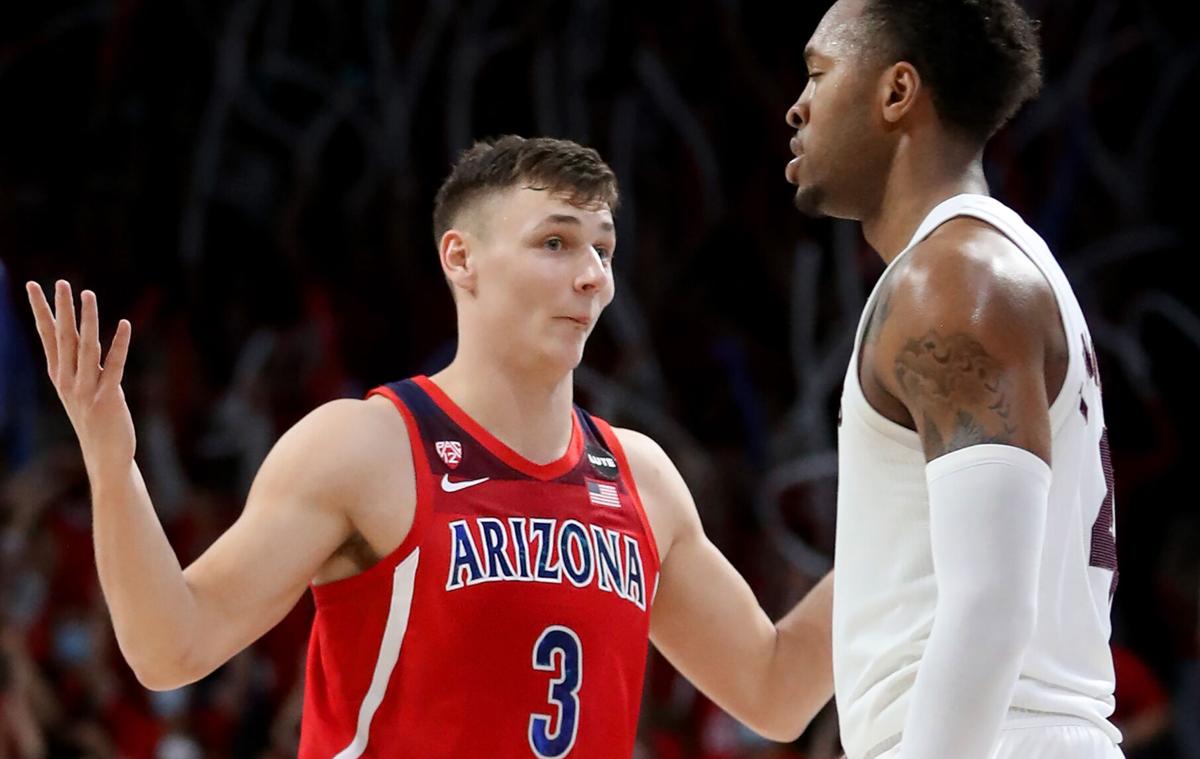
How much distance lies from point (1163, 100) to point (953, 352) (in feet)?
23.2

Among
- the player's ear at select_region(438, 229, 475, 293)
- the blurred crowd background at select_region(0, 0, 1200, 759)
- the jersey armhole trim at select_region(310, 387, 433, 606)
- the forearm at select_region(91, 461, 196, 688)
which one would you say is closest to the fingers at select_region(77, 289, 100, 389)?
the forearm at select_region(91, 461, 196, 688)

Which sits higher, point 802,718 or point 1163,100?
point 1163,100

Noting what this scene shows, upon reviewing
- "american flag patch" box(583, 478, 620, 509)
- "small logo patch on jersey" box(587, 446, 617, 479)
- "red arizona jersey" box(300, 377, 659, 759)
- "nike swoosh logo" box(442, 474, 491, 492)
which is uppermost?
"nike swoosh logo" box(442, 474, 491, 492)

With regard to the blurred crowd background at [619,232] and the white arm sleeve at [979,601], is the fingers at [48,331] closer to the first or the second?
the white arm sleeve at [979,601]

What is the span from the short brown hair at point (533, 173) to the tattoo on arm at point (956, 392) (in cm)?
133

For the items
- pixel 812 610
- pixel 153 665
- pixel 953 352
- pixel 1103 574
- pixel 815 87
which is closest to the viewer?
pixel 953 352

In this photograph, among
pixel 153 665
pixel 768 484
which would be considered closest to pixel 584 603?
pixel 153 665

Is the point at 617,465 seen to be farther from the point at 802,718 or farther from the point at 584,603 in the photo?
the point at 802,718

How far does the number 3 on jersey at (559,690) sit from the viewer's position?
311cm

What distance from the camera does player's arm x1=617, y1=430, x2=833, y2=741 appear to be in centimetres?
343

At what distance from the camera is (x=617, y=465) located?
3.46 metres

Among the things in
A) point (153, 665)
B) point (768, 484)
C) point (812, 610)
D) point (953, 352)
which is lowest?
point (768, 484)

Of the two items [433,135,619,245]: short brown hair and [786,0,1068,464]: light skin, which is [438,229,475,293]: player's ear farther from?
[786,0,1068,464]: light skin

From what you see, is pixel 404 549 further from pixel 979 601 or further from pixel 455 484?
pixel 979 601
